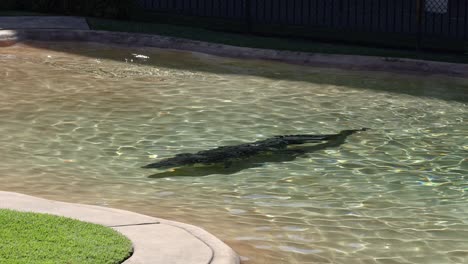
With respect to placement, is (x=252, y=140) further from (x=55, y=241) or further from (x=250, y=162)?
(x=55, y=241)

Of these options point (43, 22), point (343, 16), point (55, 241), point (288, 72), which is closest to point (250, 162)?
point (55, 241)

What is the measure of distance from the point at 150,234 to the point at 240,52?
1081 centimetres

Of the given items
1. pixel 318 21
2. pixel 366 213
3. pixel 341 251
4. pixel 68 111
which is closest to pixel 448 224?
pixel 366 213

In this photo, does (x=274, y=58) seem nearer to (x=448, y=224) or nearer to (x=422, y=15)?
(x=422, y=15)

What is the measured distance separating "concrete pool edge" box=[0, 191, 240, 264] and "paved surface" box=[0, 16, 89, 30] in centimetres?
1207

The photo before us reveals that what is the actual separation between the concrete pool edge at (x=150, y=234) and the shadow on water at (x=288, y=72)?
7755 mm

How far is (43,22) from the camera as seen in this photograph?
66.4 feet

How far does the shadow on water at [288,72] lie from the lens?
14.9 m

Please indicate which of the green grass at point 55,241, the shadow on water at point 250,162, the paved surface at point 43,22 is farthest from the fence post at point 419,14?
the green grass at point 55,241

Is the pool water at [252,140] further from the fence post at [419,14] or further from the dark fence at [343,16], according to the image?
the dark fence at [343,16]

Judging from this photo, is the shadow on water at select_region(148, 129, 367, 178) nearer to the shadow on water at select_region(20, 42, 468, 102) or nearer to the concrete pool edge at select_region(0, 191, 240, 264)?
the concrete pool edge at select_region(0, 191, 240, 264)

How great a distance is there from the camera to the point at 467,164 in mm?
10664

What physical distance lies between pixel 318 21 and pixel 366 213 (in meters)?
11.7

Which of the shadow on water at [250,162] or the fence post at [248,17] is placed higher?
the fence post at [248,17]
